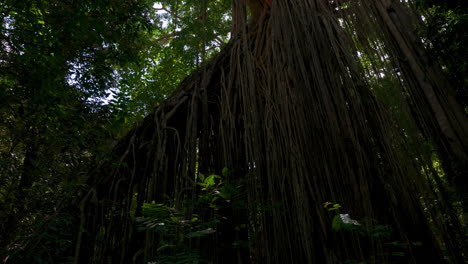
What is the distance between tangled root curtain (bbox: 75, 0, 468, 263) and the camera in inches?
58.0

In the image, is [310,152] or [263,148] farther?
[263,148]

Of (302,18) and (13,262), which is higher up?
(302,18)

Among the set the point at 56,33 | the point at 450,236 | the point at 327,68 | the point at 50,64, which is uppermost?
the point at 56,33

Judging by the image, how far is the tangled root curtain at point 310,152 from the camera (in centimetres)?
147

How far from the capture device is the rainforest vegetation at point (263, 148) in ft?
4.88

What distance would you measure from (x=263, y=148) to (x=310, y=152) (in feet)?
1.55

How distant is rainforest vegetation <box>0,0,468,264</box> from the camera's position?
1486mm

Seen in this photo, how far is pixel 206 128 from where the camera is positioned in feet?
6.99

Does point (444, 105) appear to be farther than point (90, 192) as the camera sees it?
No

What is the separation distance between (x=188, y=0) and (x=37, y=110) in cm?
291

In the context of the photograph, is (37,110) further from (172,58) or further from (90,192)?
(172,58)

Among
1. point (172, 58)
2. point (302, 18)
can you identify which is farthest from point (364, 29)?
point (172, 58)

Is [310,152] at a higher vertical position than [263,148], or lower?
lower

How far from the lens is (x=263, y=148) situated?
206cm
